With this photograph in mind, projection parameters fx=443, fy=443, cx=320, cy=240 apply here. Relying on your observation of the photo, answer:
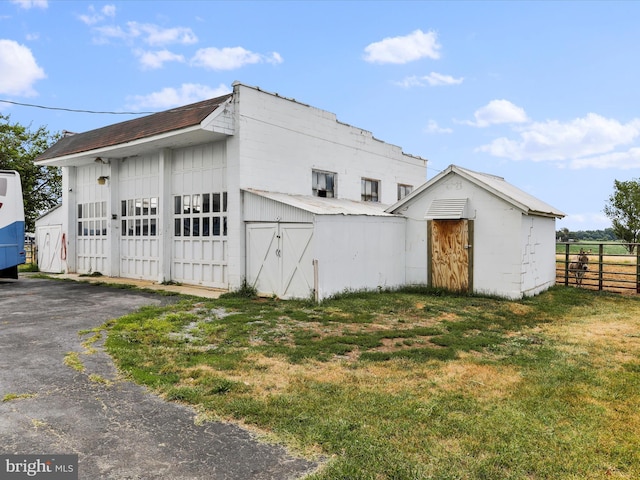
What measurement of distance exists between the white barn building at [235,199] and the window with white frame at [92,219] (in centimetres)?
8

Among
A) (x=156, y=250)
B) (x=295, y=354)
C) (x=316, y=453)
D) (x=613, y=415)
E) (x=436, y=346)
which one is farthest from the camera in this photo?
(x=156, y=250)

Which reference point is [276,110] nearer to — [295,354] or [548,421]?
[295,354]

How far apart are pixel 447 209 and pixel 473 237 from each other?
111cm

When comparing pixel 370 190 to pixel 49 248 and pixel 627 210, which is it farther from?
pixel 627 210

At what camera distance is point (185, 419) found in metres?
4.36

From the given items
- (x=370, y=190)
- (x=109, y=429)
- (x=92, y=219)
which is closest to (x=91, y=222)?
(x=92, y=219)

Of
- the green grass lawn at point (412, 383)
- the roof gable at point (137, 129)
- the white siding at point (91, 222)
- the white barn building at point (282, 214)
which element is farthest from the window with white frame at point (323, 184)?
the white siding at point (91, 222)

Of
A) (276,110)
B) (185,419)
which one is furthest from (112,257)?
(185,419)

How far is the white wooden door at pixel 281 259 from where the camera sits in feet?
38.9

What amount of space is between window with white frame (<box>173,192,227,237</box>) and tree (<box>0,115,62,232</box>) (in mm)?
20781

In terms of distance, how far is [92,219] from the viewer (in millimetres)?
18906

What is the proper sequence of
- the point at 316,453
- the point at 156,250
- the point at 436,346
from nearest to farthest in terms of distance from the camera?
the point at 316,453 < the point at 436,346 < the point at 156,250

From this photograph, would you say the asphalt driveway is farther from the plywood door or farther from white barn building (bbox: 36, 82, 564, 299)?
the plywood door

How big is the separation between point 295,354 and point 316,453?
304cm
